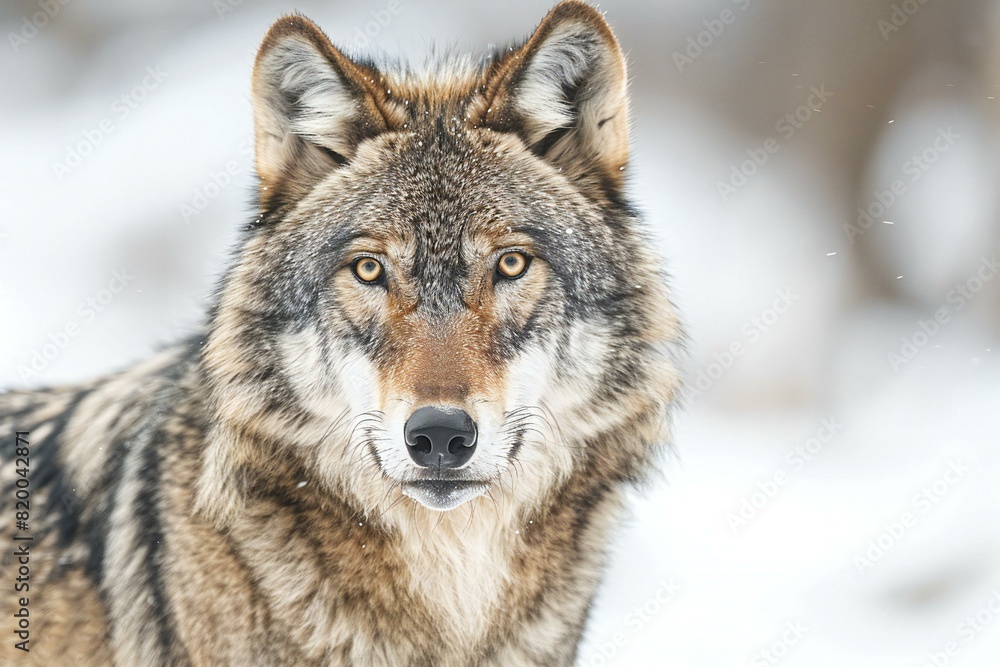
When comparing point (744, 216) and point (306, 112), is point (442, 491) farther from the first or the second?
point (744, 216)

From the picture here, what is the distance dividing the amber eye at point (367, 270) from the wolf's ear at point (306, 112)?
1.32ft

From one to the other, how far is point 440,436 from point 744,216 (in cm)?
915

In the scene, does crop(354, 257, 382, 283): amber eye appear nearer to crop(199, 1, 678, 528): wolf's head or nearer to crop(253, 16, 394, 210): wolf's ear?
crop(199, 1, 678, 528): wolf's head

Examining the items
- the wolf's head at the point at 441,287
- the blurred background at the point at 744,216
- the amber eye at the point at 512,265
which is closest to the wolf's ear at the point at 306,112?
the wolf's head at the point at 441,287

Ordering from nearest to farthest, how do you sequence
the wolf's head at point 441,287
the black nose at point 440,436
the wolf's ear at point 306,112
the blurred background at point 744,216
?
the black nose at point 440,436, the wolf's head at point 441,287, the wolf's ear at point 306,112, the blurred background at point 744,216

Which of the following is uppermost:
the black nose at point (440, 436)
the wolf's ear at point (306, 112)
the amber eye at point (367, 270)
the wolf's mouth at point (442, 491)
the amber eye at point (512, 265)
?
the wolf's ear at point (306, 112)

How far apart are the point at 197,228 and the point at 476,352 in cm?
757

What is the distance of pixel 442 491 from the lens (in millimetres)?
2170

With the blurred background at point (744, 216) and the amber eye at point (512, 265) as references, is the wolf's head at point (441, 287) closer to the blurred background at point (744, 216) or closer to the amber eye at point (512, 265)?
the amber eye at point (512, 265)

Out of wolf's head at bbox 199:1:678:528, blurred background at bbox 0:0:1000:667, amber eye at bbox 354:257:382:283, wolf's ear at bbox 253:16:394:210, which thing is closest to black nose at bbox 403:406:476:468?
wolf's head at bbox 199:1:678:528

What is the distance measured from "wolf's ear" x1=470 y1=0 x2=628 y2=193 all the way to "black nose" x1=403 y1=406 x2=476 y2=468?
1.02 metres

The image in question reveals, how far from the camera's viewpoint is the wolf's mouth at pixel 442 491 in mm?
2164

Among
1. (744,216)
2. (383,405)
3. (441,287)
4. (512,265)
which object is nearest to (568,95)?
(512,265)

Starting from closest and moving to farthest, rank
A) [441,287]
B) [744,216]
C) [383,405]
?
[383,405] < [441,287] < [744,216]
